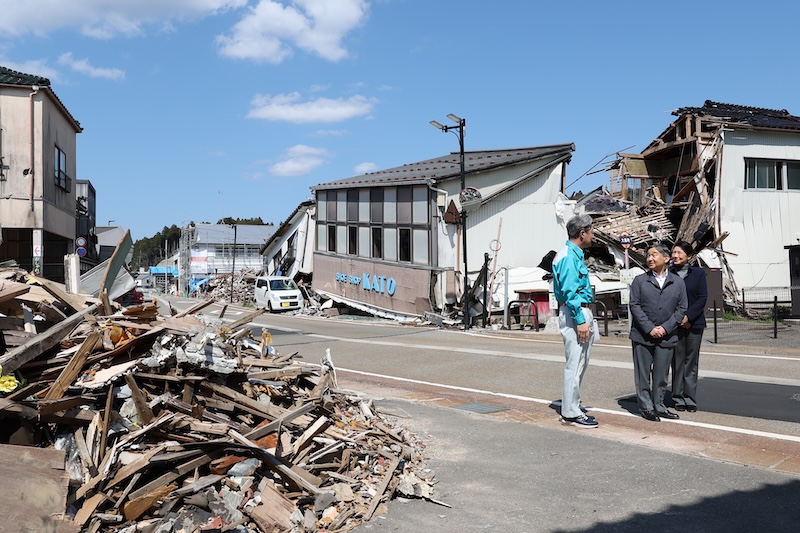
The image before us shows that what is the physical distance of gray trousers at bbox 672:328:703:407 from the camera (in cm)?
767

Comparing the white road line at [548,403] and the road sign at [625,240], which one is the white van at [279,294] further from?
the white road line at [548,403]

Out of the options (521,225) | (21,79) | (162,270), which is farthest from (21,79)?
(162,270)

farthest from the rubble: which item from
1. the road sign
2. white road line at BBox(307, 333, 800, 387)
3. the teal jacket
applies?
the road sign

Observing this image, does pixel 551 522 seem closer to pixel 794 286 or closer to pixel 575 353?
pixel 575 353

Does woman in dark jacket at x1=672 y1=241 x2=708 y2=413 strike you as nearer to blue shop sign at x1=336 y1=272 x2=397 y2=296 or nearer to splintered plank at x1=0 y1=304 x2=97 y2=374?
splintered plank at x1=0 y1=304 x2=97 y2=374

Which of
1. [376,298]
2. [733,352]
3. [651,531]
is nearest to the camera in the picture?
[651,531]

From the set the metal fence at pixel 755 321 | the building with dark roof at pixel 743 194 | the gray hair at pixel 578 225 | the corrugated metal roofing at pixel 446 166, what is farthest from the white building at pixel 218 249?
the gray hair at pixel 578 225

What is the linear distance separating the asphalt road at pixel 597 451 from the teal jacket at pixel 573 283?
123cm

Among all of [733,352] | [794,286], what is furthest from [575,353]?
[794,286]

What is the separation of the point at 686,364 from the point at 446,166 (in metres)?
24.3

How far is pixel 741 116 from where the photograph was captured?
28375 millimetres

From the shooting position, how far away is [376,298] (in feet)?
103

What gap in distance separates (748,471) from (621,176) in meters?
28.3

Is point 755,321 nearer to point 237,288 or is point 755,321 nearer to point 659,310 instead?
point 659,310
